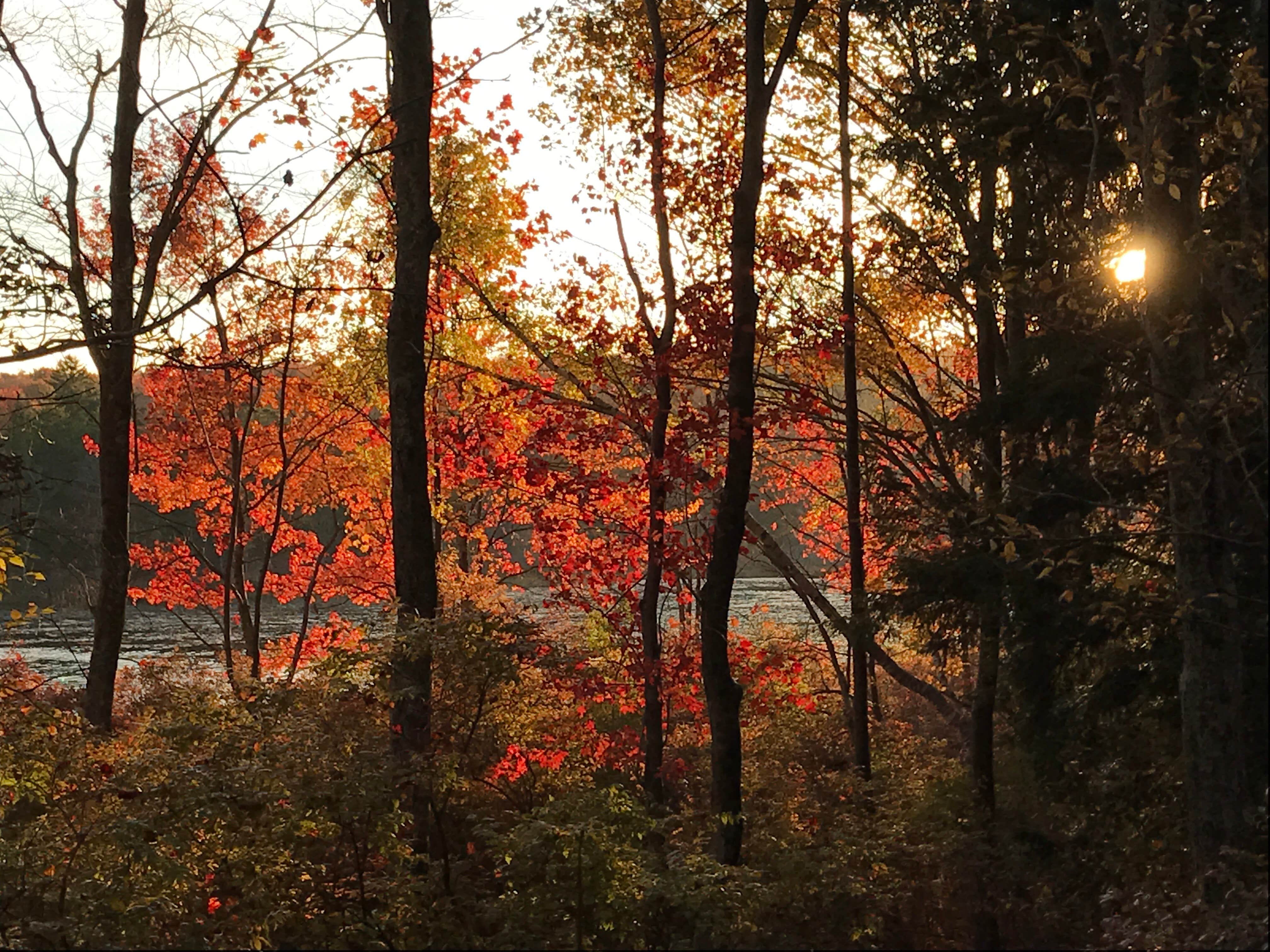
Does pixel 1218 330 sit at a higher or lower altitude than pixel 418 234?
lower

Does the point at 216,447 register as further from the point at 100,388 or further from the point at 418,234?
the point at 418,234

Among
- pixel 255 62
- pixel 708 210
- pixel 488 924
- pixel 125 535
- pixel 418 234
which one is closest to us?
pixel 488 924

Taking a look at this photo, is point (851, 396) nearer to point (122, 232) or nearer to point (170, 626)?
point (122, 232)

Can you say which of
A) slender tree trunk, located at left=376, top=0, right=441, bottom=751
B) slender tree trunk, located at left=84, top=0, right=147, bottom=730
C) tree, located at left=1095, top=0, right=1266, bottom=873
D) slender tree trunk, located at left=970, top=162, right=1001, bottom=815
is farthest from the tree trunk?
slender tree trunk, located at left=84, top=0, right=147, bottom=730

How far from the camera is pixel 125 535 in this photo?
33.6 ft

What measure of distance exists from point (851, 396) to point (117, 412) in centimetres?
798

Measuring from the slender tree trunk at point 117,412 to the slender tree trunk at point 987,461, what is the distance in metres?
7.97

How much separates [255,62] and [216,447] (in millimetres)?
12537

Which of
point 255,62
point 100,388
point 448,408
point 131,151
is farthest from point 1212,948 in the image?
point 448,408

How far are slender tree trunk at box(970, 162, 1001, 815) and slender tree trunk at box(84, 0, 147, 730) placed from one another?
7971 millimetres

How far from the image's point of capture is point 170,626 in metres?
35.8

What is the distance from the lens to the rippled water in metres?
27.0

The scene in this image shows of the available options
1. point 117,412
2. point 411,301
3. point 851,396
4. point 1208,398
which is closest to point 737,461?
point 411,301

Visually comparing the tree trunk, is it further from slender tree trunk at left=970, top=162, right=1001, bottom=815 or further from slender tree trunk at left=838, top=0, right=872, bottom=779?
slender tree trunk at left=838, top=0, right=872, bottom=779
